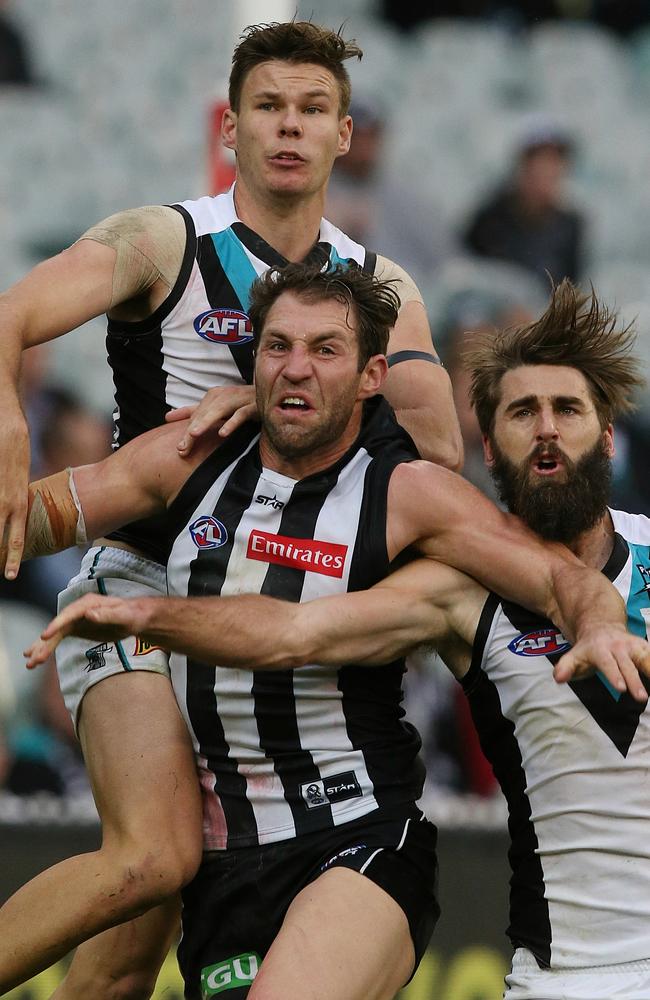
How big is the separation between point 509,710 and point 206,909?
103 centimetres

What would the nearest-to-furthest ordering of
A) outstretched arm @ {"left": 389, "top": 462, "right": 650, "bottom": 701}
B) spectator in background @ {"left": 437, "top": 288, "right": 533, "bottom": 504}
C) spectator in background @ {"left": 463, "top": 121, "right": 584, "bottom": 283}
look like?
1. outstretched arm @ {"left": 389, "top": 462, "right": 650, "bottom": 701}
2. spectator in background @ {"left": 437, "top": 288, "right": 533, "bottom": 504}
3. spectator in background @ {"left": 463, "top": 121, "right": 584, "bottom": 283}

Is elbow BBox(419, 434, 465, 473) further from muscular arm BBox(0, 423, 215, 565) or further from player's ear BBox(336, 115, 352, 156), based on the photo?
player's ear BBox(336, 115, 352, 156)

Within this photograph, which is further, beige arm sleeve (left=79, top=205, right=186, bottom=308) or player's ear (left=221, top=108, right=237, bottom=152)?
player's ear (left=221, top=108, right=237, bottom=152)

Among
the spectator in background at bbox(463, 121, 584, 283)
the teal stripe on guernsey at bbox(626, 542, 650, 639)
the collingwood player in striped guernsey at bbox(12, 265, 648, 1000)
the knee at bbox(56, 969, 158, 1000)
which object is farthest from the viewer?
the spectator in background at bbox(463, 121, 584, 283)

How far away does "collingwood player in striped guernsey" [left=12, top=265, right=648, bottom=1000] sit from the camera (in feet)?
14.1

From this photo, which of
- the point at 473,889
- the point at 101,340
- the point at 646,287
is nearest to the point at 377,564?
the point at 473,889

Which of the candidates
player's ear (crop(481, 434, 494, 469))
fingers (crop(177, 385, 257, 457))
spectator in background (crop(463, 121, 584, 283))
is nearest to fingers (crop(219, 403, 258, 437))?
fingers (crop(177, 385, 257, 457))

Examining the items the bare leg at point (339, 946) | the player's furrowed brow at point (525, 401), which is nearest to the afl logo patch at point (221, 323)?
the player's furrowed brow at point (525, 401)

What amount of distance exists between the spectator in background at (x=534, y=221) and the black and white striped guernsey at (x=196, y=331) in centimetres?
401

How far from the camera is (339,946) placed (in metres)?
3.99

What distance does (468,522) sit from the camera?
430 cm

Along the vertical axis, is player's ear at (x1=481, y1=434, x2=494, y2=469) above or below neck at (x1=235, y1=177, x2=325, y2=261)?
below

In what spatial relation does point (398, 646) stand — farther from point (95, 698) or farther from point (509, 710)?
point (95, 698)

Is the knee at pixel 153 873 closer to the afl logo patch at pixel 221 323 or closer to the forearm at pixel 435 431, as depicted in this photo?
the forearm at pixel 435 431
